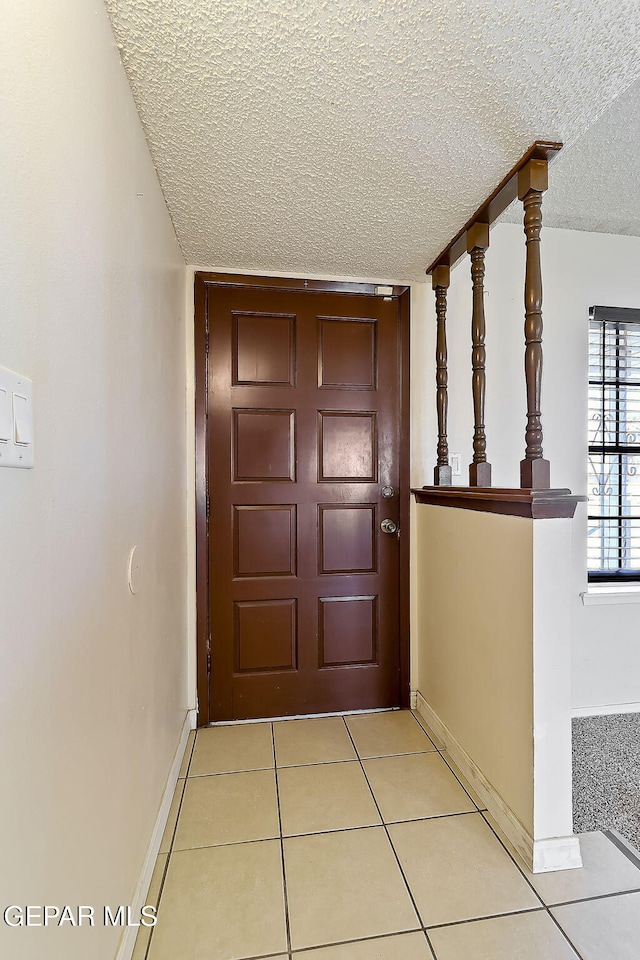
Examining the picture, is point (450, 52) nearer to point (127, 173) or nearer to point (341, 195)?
point (341, 195)

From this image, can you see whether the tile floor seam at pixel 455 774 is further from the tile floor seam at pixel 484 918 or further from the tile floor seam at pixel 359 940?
the tile floor seam at pixel 359 940

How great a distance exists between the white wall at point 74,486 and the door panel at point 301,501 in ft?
2.57

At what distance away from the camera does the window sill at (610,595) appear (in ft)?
7.61

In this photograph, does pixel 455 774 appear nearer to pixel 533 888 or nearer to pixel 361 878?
pixel 533 888

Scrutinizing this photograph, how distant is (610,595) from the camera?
91.4 inches

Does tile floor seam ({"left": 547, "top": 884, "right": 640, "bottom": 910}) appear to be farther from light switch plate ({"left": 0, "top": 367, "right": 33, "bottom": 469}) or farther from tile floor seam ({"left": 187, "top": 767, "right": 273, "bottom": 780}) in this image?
light switch plate ({"left": 0, "top": 367, "right": 33, "bottom": 469})

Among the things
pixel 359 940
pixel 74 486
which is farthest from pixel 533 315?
pixel 359 940

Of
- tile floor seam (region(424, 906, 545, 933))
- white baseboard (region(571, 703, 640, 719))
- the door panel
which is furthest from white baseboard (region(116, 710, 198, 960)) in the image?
white baseboard (region(571, 703, 640, 719))

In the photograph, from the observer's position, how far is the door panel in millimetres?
2230

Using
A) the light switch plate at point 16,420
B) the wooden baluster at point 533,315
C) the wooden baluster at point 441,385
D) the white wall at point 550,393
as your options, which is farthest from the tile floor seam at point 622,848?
the light switch plate at point 16,420

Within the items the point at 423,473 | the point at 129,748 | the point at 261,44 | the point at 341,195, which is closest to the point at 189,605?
the point at 129,748

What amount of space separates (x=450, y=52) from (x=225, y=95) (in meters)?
0.60

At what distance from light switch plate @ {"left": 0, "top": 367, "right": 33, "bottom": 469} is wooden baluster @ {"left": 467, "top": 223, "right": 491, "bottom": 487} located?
156cm

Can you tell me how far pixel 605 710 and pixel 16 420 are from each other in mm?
2856
